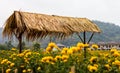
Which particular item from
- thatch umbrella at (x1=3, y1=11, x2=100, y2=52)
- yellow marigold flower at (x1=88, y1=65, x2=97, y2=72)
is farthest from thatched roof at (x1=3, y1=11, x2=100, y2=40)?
yellow marigold flower at (x1=88, y1=65, x2=97, y2=72)

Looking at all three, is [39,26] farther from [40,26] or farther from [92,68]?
[92,68]

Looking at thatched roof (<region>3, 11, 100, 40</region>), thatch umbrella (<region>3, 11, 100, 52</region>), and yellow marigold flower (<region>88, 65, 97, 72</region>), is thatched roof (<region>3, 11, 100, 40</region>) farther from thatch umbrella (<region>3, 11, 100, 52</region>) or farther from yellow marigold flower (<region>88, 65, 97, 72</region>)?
yellow marigold flower (<region>88, 65, 97, 72</region>)

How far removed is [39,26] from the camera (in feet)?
49.3

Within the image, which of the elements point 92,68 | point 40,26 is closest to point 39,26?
point 40,26

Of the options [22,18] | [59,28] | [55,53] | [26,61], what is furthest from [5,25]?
[55,53]

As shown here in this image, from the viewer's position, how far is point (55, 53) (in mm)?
8375

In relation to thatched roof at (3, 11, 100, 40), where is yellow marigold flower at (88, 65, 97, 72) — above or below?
below

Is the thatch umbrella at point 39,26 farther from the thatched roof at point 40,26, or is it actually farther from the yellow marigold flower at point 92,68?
the yellow marigold flower at point 92,68

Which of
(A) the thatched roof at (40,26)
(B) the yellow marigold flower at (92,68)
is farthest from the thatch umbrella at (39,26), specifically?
(B) the yellow marigold flower at (92,68)

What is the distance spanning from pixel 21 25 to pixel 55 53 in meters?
5.91

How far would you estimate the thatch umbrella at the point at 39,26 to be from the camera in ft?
46.7

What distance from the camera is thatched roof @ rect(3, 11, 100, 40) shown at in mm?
14252

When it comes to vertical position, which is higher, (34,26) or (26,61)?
(34,26)

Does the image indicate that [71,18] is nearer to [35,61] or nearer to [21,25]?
[21,25]
